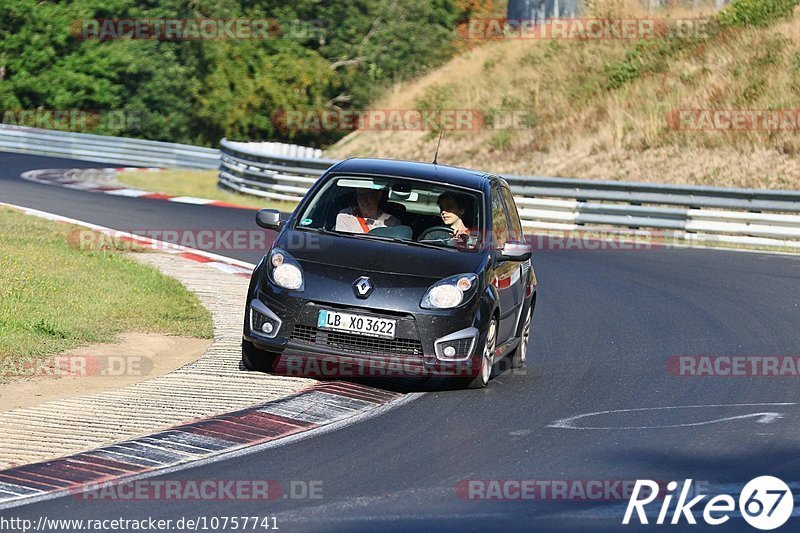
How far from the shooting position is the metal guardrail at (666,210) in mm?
22516

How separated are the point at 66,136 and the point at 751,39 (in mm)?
20200

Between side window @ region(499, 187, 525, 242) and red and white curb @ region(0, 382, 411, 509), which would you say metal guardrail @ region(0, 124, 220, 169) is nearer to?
side window @ region(499, 187, 525, 242)

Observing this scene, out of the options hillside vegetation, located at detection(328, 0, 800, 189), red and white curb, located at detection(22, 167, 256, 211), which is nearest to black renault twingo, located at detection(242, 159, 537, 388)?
red and white curb, located at detection(22, 167, 256, 211)

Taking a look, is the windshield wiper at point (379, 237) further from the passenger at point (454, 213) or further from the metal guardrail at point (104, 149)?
the metal guardrail at point (104, 149)

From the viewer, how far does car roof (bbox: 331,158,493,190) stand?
10.8 m

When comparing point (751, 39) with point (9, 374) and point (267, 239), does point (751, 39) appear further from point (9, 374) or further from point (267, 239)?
point (9, 374)

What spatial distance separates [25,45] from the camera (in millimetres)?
52781

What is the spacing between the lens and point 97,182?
30484mm

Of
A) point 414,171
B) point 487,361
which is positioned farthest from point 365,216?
point 487,361

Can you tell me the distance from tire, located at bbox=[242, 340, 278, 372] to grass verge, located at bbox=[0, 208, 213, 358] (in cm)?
166

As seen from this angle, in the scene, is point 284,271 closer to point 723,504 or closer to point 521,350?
point 521,350

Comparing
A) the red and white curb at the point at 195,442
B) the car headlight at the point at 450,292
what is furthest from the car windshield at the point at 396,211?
the red and white curb at the point at 195,442

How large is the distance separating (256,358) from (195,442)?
2247mm

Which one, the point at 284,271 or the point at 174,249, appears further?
the point at 174,249
